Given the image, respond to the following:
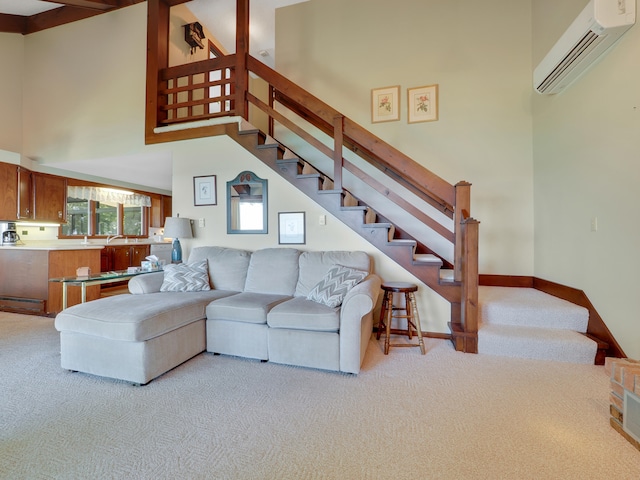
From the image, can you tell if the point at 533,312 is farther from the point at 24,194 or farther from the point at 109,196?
the point at 109,196

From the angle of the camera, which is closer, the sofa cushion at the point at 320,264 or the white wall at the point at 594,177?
the white wall at the point at 594,177

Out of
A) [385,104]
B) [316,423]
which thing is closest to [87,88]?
[385,104]

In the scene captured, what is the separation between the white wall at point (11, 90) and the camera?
15.2 ft

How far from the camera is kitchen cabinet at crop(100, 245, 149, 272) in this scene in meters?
5.80

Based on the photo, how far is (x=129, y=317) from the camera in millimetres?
2133

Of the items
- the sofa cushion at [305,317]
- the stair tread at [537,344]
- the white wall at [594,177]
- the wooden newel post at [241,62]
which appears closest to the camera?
the white wall at [594,177]

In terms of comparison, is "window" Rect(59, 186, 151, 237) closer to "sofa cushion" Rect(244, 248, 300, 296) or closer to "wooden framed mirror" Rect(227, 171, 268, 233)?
"wooden framed mirror" Rect(227, 171, 268, 233)

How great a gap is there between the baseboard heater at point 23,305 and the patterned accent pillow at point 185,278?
2.48 m

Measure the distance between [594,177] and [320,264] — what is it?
2.65m

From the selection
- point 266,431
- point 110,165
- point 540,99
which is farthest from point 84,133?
point 540,99

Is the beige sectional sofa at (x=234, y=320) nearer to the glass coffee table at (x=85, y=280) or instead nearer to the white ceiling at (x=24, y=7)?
the glass coffee table at (x=85, y=280)

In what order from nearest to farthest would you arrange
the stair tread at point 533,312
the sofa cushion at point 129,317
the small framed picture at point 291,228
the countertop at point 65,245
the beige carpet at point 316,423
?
1. the beige carpet at point 316,423
2. the sofa cushion at point 129,317
3. the stair tread at point 533,312
4. the small framed picture at point 291,228
5. the countertop at point 65,245

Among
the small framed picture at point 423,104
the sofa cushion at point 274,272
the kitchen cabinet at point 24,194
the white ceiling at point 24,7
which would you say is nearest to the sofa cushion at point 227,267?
the sofa cushion at point 274,272

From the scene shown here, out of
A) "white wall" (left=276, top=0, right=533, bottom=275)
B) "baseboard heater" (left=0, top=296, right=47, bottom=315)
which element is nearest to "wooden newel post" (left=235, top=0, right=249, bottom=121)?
"white wall" (left=276, top=0, right=533, bottom=275)
